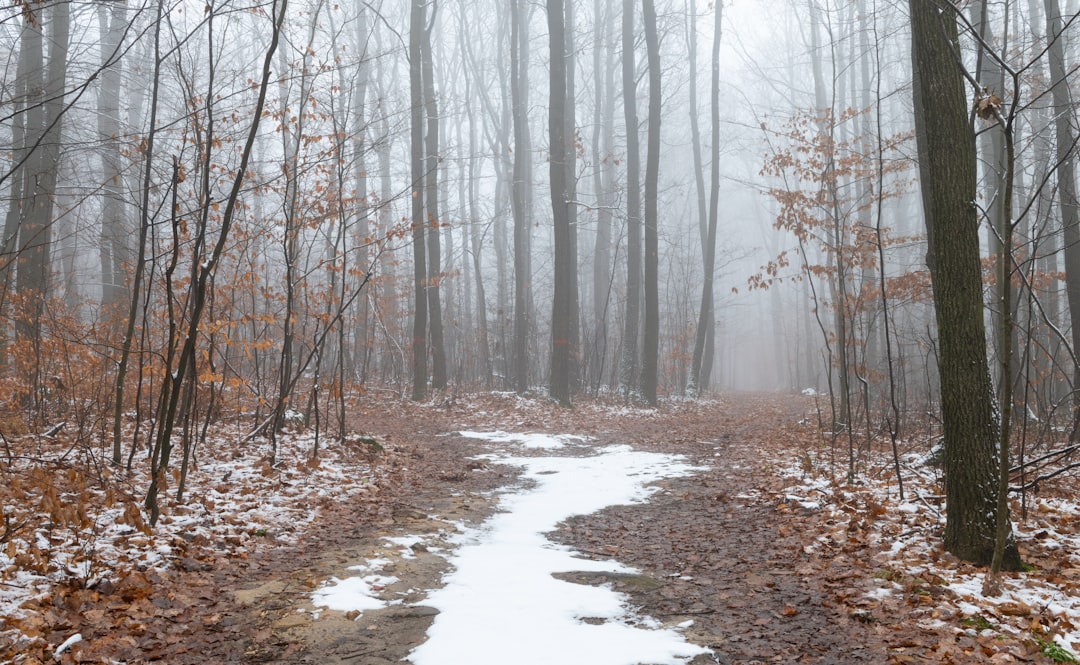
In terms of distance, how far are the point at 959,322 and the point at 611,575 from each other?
111 inches

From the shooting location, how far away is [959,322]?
4.44 metres

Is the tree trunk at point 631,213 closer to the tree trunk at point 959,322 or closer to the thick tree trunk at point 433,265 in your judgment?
the thick tree trunk at point 433,265

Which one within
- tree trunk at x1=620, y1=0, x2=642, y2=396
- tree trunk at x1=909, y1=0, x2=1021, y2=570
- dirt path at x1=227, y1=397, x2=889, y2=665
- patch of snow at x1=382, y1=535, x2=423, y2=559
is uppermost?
tree trunk at x1=620, y1=0, x2=642, y2=396

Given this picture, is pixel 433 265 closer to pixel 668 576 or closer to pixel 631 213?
pixel 631 213

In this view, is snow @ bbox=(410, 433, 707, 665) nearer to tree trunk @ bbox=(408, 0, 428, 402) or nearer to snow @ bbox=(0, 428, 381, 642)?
snow @ bbox=(0, 428, 381, 642)

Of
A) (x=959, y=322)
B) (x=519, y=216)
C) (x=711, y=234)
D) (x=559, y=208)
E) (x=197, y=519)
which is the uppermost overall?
(x=519, y=216)

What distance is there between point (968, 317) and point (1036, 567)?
1641mm

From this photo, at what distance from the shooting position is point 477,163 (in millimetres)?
32688

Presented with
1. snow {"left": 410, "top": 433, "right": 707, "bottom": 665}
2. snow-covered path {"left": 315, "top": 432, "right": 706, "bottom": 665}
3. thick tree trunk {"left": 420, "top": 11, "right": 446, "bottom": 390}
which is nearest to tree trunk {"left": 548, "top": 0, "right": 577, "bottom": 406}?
thick tree trunk {"left": 420, "top": 11, "right": 446, "bottom": 390}

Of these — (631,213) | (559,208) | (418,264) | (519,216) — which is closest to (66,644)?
(418,264)

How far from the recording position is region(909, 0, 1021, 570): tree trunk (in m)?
4.40

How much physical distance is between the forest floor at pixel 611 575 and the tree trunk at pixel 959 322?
35cm

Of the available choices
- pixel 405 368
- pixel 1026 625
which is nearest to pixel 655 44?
pixel 405 368

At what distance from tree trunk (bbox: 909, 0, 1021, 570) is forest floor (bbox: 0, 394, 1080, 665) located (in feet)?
1.14
